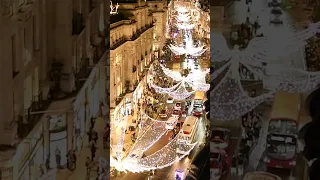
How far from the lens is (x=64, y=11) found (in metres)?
2.97

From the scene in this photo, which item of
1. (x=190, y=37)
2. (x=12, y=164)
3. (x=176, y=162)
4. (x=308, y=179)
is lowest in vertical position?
(x=176, y=162)

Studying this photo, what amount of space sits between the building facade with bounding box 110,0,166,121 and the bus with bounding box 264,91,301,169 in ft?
3.76

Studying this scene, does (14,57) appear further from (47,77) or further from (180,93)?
(180,93)

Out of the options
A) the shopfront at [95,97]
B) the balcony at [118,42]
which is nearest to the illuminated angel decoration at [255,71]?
the shopfront at [95,97]

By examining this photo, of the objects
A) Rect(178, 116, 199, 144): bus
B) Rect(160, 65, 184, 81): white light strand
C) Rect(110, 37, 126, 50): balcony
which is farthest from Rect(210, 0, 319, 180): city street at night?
Rect(160, 65, 184, 81): white light strand

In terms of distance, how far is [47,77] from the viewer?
286 centimetres

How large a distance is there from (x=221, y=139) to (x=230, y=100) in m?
0.19

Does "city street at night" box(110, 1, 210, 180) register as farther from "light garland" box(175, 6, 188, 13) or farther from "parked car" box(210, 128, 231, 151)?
"parked car" box(210, 128, 231, 151)

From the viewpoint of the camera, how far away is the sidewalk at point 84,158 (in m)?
3.00

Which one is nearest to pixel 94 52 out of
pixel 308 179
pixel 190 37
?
pixel 308 179

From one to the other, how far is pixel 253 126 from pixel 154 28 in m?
1.69

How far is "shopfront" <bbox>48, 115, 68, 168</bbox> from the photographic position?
2875 millimetres

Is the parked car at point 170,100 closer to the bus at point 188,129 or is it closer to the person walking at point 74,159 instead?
the bus at point 188,129

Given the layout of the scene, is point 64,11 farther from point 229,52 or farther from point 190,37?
point 190,37
